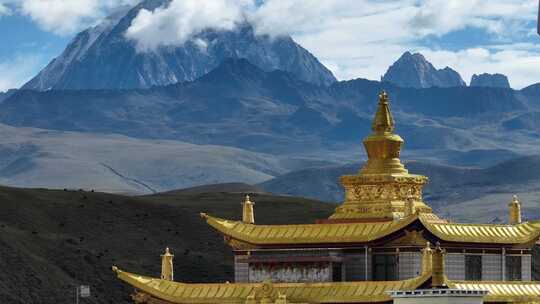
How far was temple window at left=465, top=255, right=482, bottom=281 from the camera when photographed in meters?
50.5

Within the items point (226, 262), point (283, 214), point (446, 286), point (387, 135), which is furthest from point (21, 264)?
point (446, 286)

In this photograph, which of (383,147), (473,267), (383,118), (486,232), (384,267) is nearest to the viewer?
(384,267)

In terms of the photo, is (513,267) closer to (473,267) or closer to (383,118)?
(473,267)

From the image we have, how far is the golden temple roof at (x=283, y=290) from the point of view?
4725 centimetres

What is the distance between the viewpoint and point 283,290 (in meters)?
49.8

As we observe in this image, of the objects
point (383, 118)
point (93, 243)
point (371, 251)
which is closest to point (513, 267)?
point (371, 251)

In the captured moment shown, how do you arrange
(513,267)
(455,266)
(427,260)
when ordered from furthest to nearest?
(513,267) → (455,266) → (427,260)

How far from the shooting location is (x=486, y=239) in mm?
50406

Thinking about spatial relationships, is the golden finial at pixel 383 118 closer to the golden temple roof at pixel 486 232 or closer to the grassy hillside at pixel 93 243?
the golden temple roof at pixel 486 232

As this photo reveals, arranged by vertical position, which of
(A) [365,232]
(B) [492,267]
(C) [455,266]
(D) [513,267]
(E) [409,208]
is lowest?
(C) [455,266]

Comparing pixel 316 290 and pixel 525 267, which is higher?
pixel 525 267

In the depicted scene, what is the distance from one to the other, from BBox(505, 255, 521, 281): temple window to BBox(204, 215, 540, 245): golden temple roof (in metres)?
0.84

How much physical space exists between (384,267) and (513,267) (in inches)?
179

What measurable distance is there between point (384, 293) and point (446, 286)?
23.4 ft
